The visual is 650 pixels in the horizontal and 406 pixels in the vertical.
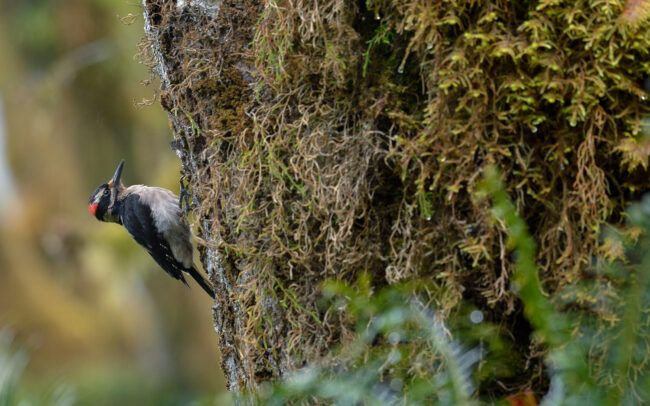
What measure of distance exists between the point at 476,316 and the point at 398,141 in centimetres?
49

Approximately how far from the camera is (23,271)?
8.45 m

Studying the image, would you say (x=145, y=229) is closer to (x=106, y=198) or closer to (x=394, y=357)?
(x=106, y=198)

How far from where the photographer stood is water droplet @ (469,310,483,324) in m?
1.82

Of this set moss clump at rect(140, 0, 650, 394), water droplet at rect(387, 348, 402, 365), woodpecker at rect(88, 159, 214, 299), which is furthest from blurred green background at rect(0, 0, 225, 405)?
water droplet at rect(387, 348, 402, 365)

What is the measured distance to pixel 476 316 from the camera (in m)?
1.83

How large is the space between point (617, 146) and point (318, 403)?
1.02 metres

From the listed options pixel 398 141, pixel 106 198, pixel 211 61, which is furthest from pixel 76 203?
pixel 398 141

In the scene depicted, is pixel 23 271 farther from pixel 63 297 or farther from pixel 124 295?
pixel 124 295

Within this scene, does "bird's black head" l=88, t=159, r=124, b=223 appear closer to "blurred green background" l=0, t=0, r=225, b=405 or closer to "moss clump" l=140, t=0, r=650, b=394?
"moss clump" l=140, t=0, r=650, b=394

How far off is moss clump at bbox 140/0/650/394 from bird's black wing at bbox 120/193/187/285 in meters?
2.07

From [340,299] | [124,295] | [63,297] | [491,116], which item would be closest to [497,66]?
[491,116]

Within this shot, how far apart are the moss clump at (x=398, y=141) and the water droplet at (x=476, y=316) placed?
0.13 feet

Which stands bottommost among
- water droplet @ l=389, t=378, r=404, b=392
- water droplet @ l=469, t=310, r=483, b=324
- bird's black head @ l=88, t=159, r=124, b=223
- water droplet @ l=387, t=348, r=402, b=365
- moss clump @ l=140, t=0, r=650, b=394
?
water droplet @ l=469, t=310, r=483, b=324

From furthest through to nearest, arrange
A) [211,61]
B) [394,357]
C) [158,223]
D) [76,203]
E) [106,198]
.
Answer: [76,203] < [106,198] < [158,223] < [211,61] < [394,357]
